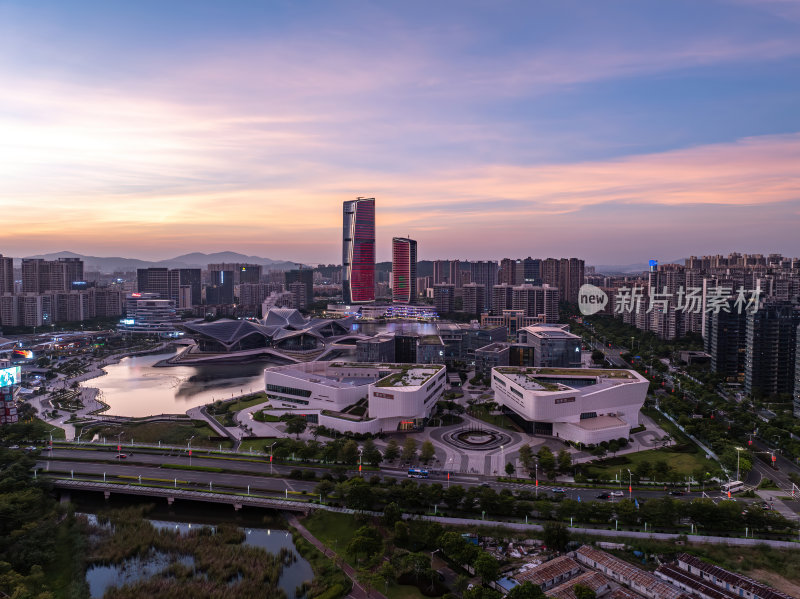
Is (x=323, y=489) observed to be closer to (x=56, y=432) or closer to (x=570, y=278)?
(x=56, y=432)

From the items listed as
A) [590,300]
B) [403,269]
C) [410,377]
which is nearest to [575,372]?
[410,377]

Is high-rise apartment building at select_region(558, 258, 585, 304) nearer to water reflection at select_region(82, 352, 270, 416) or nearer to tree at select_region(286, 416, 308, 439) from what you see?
water reflection at select_region(82, 352, 270, 416)

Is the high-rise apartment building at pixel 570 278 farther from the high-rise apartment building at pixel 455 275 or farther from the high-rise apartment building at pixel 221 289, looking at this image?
the high-rise apartment building at pixel 221 289

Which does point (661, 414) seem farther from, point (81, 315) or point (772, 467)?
point (81, 315)

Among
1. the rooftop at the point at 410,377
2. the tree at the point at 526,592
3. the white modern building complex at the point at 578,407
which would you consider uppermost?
the rooftop at the point at 410,377

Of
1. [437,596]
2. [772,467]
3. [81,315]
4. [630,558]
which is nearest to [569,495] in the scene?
[630,558]

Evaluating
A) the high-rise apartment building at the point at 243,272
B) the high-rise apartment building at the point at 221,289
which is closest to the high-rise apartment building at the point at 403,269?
the high-rise apartment building at the point at 221,289
